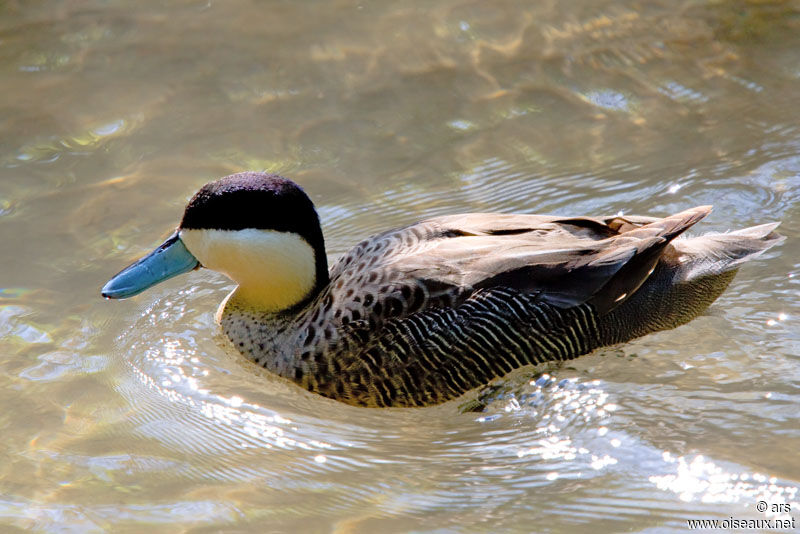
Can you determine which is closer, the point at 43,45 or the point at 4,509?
the point at 4,509

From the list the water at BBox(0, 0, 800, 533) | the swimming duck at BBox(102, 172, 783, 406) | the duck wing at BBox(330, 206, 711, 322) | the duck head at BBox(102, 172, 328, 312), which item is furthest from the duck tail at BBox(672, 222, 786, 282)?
the duck head at BBox(102, 172, 328, 312)

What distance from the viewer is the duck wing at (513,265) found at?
4836mm

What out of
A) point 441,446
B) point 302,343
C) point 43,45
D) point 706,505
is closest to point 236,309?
point 302,343

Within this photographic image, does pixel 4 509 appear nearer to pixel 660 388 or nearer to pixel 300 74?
pixel 660 388

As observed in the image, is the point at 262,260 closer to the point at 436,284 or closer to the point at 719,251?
the point at 436,284

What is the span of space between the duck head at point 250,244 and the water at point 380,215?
→ 467 millimetres

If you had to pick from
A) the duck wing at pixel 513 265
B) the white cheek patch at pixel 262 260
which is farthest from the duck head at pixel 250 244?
the duck wing at pixel 513 265

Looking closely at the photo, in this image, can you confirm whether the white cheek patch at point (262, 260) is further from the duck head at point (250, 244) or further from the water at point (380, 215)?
the water at point (380, 215)

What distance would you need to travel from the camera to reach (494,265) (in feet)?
15.9

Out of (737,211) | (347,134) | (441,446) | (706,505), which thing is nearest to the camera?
(706,505)

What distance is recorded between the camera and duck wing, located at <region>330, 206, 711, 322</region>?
15.9ft

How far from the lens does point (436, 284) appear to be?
15.8 feet

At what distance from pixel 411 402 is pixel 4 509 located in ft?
6.37

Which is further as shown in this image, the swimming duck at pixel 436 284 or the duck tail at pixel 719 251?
the duck tail at pixel 719 251
